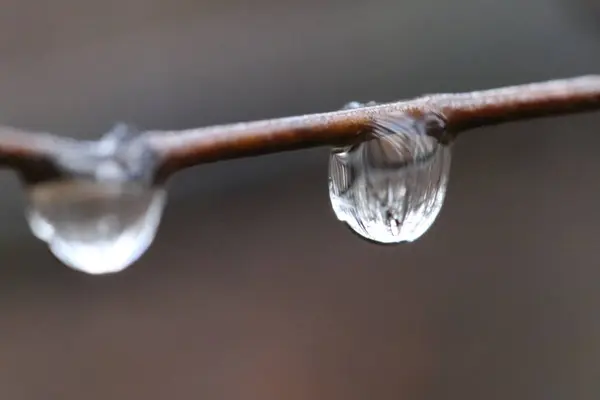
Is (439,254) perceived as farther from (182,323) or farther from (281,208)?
(182,323)

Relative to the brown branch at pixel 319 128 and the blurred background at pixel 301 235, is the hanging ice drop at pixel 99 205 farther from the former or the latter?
the blurred background at pixel 301 235

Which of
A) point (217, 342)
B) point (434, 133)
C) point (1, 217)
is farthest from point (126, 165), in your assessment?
point (1, 217)

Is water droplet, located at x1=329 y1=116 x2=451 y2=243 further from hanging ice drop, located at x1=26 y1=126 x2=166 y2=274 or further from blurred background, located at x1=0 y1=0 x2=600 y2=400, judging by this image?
blurred background, located at x1=0 y1=0 x2=600 y2=400

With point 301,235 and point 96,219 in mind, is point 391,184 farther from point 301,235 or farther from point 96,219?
point 301,235

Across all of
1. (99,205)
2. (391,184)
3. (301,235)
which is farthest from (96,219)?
(301,235)

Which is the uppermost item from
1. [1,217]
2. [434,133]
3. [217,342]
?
[1,217]

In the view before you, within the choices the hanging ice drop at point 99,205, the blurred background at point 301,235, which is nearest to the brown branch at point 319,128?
the hanging ice drop at point 99,205
